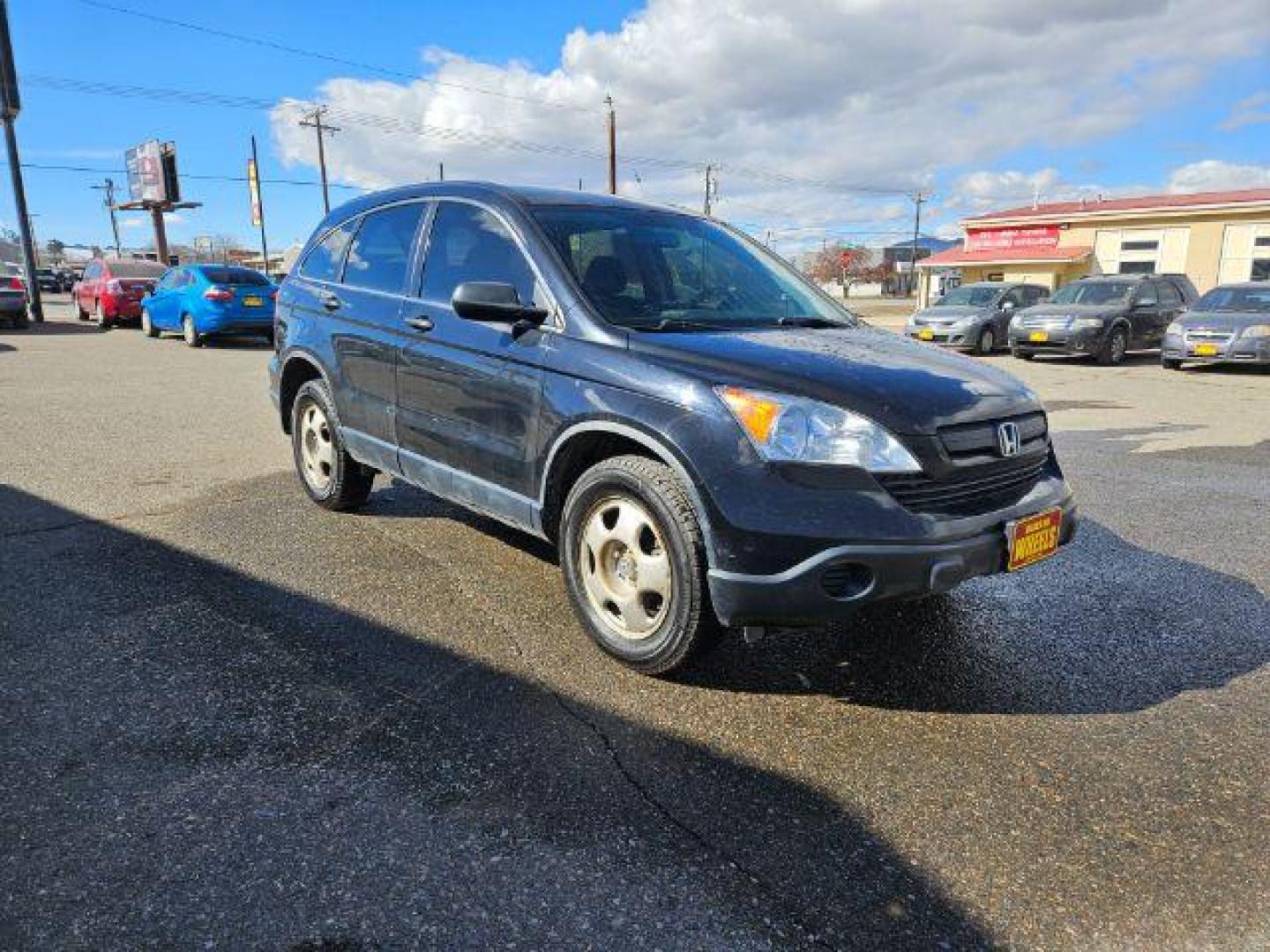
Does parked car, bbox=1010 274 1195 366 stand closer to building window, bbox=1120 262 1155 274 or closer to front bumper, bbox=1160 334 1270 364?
front bumper, bbox=1160 334 1270 364

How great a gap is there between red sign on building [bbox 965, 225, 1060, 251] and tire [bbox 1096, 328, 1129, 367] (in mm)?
26713

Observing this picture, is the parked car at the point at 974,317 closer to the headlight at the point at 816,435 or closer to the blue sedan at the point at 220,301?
the blue sedan at the point at 220,301

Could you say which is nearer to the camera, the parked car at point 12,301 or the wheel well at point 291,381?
the wheel well at point 291,381

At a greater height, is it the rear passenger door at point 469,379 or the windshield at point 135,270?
Answer: the windshield at point 135,270

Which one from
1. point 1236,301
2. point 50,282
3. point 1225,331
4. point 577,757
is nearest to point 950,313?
point 1236,301

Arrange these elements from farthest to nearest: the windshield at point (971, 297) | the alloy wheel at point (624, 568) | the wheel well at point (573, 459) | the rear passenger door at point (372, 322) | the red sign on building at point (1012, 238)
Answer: the red sign on building at point (1012, 238) < the windshield at point (971, 297) < the rear passenger door at point (372, 322) < the wheel well at point (573, 459) < the alloy wheel at point (624, 568)

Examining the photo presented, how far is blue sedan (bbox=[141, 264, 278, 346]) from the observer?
52.3 ft

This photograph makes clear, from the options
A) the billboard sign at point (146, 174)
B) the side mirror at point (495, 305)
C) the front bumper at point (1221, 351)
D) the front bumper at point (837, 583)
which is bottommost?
the front bumper at point (1221, 351)

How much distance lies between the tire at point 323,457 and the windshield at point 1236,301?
15075 millimetres

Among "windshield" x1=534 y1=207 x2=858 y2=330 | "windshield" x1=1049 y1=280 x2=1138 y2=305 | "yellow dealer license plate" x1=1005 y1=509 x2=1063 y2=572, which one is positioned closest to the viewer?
"yellow dealer license plate" x1=1005 y1=509 x2=1063 y2=572

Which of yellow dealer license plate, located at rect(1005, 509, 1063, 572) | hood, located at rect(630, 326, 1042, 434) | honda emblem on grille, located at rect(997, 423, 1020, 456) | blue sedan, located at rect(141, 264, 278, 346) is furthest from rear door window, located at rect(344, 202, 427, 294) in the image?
blue sedan, located at rect(141, 264, 278, 346)

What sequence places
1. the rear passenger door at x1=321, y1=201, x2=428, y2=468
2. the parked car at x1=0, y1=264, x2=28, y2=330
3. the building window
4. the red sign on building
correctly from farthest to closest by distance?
the red sign on building
the building window
the parked car at x1=0, y1=264, x2=28, y2=330
the rear passenger door at x1=321, y1=201, x2=428, y2=468

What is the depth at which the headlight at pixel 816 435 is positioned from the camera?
110 inches

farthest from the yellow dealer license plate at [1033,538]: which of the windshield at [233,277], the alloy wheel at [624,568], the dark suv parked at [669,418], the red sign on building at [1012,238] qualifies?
the red sign on building at [1012,238]
